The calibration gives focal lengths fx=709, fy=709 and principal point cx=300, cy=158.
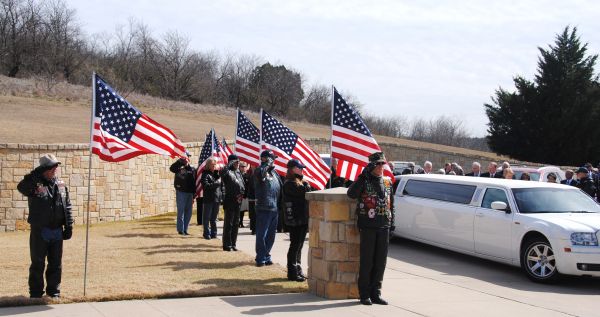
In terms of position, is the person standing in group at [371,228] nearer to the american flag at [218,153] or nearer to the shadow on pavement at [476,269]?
the shadow on pavement at [476,269]

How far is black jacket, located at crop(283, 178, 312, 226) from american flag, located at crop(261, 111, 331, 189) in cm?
119

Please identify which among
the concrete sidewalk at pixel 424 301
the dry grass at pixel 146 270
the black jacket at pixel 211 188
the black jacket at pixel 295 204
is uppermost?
the black jacket at pixel 295 204

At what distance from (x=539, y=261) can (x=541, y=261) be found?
0.04m

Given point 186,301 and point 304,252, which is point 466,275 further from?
point 186,301

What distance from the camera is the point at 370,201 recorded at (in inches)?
328

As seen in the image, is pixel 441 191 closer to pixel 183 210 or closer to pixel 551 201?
pixel 551 201

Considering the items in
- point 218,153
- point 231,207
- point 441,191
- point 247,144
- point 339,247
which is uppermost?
point 247,144

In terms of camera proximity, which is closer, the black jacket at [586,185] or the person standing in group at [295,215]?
the person standing in group at [295,215]

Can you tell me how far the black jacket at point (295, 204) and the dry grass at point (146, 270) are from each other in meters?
0.85

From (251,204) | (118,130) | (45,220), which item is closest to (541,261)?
(118,130)

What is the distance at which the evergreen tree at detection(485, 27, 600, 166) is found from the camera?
4291 cm

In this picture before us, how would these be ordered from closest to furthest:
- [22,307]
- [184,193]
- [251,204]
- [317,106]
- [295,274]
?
[22,307], [295,274], [184,193], [251,204], [317,106]

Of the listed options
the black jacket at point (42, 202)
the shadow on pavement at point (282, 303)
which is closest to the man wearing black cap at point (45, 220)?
the black jacket at point (42, 202)

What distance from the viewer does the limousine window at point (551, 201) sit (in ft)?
38.2
